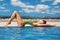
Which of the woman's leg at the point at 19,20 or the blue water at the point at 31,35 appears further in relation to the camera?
the woman's leg at the point at 19,20

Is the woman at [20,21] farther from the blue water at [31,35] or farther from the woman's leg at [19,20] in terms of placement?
the blue water at [31,35]

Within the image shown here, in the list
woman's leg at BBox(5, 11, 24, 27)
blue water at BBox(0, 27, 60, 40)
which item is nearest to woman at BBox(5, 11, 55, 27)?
woman's leg at BBox(5, 11, 24, 27)

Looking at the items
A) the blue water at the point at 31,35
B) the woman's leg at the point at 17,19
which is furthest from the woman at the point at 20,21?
the blue water at the point at 31,35

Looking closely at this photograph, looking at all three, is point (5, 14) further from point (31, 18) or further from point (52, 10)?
point (52, 10)

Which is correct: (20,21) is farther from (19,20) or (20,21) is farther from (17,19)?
(17,19)

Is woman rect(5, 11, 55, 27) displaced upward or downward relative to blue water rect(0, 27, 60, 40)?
upward

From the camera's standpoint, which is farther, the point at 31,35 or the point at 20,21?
the point at 20,21

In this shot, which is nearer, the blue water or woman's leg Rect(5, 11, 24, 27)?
the blue water

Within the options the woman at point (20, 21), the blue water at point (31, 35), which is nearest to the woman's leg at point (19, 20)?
the woman at point (20, 21)

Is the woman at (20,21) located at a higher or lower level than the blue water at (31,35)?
higher

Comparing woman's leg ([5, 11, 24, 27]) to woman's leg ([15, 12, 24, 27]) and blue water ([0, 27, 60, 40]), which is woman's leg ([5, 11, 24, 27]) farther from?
blue water ([0, 27, 60, 40])

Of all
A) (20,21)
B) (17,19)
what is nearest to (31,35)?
(20,21)

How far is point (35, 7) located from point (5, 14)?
0.67 metres

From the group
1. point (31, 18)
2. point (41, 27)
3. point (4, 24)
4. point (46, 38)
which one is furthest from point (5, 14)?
point (46, 38)
